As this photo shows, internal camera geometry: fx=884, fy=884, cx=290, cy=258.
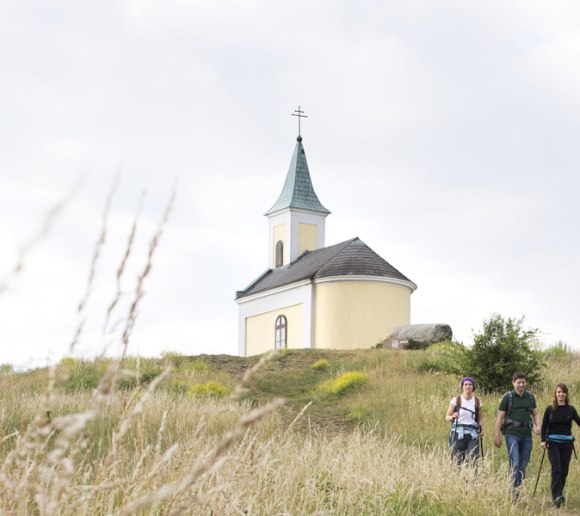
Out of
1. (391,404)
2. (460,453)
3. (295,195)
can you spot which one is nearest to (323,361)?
(391,404)

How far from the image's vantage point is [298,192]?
44906 mm

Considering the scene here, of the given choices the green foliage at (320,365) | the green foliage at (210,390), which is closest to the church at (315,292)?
the green foliage at (320,365)

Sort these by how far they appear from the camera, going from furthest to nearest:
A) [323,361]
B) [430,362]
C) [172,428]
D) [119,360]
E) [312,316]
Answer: [312,316] → [323,361] → [430,362] → [172,428] → [119,360]

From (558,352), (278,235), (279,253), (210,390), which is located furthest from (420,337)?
(278,235)

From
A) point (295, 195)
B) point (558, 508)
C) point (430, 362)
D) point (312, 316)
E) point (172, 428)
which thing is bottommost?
point (558, 508)

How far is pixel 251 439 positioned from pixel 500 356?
1685cm

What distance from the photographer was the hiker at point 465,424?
11.5 m

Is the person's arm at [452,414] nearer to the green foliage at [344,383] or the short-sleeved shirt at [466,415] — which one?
the short-sleeved shirt at [466,415]

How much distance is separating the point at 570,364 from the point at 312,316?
559 inches

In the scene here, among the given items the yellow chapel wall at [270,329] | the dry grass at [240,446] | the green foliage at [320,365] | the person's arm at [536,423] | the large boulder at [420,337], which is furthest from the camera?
the yellow chapel wall at [270,329]

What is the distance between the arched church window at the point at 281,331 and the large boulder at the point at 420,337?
781 cm

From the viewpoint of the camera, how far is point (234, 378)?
24.2 metres

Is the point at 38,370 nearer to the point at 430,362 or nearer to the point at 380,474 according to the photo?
the point at 430,362

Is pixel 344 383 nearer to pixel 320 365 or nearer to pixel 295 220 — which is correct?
pixel 320 365
